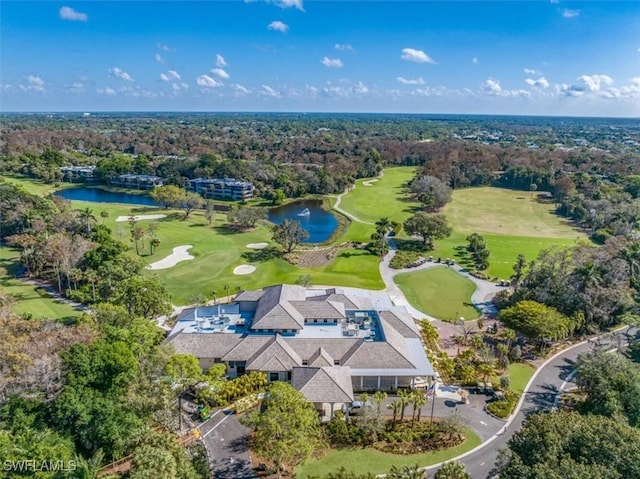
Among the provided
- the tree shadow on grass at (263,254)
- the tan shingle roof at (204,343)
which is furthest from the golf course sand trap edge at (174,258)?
the tan shingle roof at (204,343)

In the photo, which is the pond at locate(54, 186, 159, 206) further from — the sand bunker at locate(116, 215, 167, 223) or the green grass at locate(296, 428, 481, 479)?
the green grass at locate(296, 428, 481, 479)

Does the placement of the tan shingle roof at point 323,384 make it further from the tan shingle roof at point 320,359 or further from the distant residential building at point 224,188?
the distant residential building at point 224,188

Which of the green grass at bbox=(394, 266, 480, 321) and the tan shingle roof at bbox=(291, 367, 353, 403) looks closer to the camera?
the tan shingle roof at bbox=(291, 367, 353, 403)

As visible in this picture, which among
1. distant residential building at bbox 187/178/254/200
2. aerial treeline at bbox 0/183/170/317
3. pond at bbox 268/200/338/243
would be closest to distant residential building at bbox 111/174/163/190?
distant residential building at bbox 187/178/254/200

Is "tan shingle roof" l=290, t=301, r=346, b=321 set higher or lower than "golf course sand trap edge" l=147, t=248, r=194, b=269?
higher

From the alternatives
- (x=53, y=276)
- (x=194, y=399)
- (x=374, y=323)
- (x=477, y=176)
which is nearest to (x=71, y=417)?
(x=194, y=399)

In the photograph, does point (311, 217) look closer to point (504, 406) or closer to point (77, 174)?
point (504, 406)

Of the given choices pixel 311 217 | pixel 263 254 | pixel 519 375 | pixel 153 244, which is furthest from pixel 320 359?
pixel 311 217
